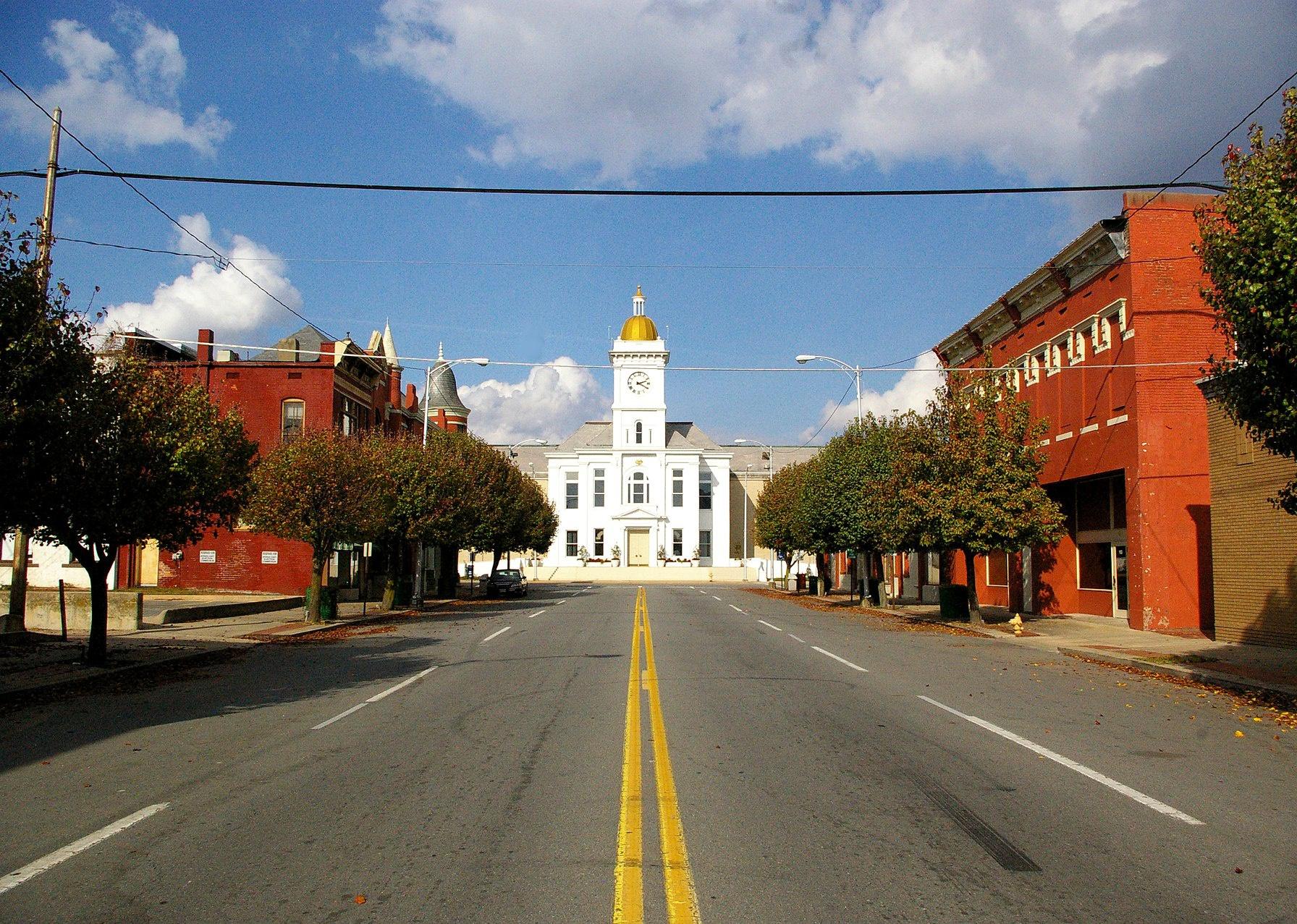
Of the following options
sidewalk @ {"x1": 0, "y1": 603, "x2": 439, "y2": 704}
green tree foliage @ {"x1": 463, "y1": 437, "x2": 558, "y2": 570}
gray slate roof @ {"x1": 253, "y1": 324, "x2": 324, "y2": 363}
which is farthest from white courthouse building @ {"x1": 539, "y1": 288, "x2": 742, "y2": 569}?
sidewalk @ {"x1": 0, "y1": 603, "x2": 439, "y2": 704}

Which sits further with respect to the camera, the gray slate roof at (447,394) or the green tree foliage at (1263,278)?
the gray slate roof at (447,394)

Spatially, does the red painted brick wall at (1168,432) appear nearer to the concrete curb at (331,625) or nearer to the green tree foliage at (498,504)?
the concrete curb at (331,625)

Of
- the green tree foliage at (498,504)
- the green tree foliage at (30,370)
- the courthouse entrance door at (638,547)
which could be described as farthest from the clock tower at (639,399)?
the green tree foliage at (30,370)

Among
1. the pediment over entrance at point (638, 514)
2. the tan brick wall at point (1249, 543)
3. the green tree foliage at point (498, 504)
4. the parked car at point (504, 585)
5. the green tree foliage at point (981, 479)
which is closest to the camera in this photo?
the tan brick wall at point (1249, 543)

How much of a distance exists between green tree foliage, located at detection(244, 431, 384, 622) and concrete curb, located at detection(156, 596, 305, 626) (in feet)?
8.78

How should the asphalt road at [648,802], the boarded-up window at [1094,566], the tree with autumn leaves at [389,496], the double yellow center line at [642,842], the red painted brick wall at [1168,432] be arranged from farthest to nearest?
the boarded-up window at [1094,566] → the tree with autumn leaves at [389,496] → the red painted brick wall at [1168,432] → the asphalt road at [648,802] → the double yellow center line at [642,842]

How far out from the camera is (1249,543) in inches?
835

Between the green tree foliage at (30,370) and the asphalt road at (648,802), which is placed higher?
the green tree foliage at (30,370)

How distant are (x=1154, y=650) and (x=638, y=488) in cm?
7247

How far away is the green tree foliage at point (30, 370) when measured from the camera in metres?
12.9

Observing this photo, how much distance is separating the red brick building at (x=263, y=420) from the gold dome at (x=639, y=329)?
47.8m

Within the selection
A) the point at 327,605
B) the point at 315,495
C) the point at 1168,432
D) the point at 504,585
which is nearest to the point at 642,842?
the point at 1168,432

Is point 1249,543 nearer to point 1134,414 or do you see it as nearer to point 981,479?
point 1134,414

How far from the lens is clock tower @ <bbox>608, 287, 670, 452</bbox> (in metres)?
92.0
